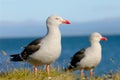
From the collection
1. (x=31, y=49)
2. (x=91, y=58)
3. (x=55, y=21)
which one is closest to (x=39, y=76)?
(x=31, y=49)

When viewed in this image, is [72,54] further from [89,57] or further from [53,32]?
[53,32]

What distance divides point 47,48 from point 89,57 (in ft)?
6.73

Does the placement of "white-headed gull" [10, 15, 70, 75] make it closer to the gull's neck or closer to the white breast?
the gull's neck

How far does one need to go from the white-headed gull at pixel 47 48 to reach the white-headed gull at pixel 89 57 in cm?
151

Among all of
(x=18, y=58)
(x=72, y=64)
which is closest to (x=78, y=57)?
(x=72, y=64)

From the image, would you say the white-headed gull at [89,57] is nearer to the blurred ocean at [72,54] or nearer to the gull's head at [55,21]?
the blurred ocean at [72,54]

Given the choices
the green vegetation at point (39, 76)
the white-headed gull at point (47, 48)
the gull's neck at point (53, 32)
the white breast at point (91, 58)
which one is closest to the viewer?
the green vegetation at point (39, 76)

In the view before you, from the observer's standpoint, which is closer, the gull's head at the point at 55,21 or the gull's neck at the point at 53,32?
the gull's neck at the point at 53,32

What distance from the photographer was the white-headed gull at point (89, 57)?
13.0 meters

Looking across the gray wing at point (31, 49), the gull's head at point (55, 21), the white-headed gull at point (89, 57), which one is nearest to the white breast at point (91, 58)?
the white-headed gull at point (89, 57)

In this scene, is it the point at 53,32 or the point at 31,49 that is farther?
the point at 31,49

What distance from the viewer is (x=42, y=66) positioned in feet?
42.3

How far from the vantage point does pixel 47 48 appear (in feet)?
37.1

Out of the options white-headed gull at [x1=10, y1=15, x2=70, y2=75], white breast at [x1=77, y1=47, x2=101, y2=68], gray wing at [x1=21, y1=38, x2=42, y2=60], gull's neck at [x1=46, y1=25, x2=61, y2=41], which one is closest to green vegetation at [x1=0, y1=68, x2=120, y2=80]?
white-headed gull at [x1=10, y1=15, x2=70, y2=75]
